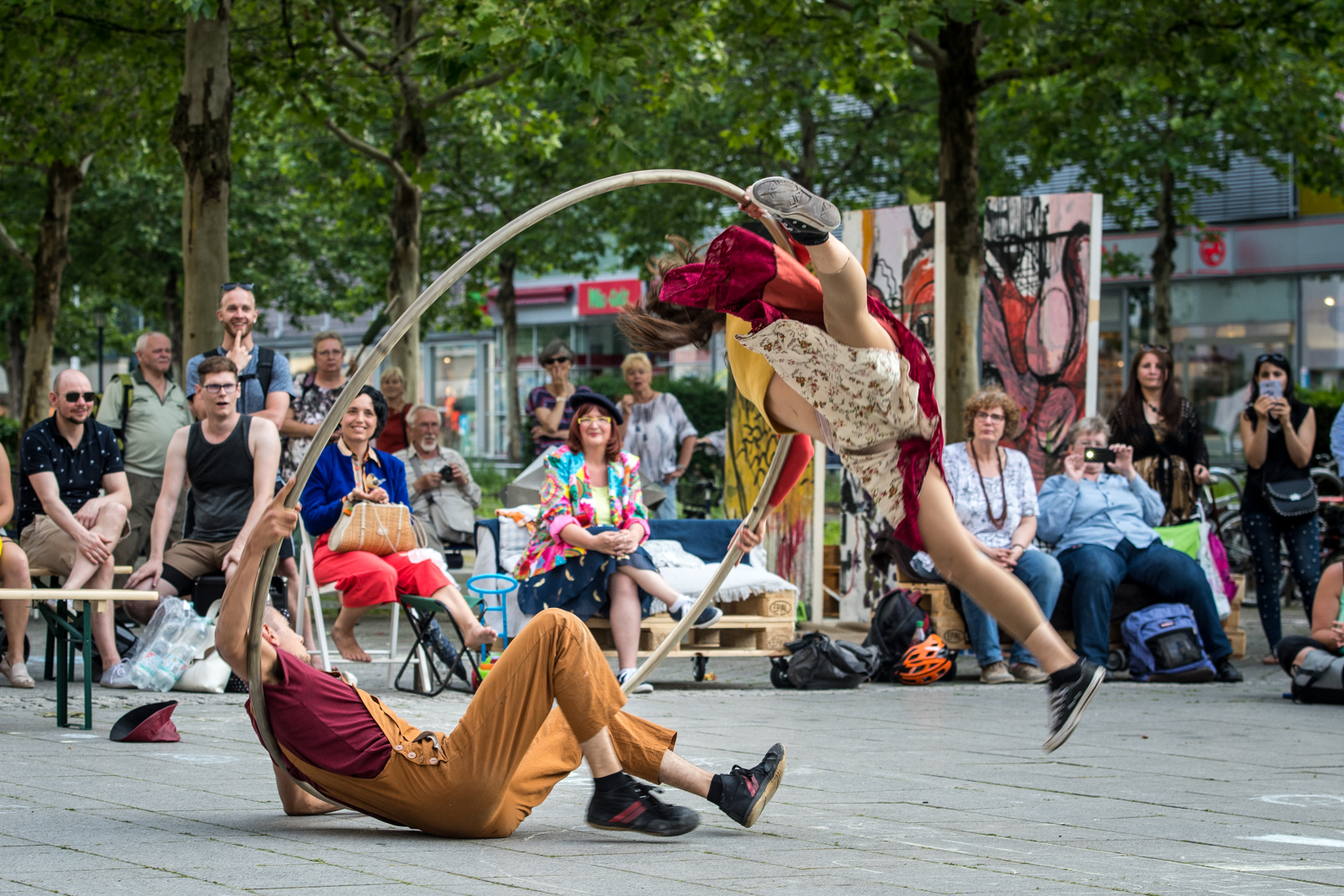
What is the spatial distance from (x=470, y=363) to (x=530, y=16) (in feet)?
109

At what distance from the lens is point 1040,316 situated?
10.6 meters

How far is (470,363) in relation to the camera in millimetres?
43500

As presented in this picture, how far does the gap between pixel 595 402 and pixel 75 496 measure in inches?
→ 116

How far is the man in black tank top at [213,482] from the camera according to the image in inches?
295

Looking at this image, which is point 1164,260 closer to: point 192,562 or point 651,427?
point 651,427

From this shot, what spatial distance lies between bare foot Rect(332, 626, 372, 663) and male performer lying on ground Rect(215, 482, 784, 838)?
13.9 ft

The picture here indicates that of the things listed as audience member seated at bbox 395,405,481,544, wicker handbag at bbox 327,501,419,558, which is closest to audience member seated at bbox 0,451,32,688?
wicker handbag at bbox 327,501,419,558

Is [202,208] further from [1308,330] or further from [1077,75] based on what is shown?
[1308,330]

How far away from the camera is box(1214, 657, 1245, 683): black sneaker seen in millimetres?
8625

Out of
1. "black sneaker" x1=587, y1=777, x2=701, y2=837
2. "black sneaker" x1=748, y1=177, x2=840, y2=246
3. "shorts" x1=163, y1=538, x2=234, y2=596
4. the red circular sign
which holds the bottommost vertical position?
"black sneaker" x1=587, y1=777, x2=701, y2=837

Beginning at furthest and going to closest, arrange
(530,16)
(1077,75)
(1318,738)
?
(1077,75) → (530,16) → (1318,738)

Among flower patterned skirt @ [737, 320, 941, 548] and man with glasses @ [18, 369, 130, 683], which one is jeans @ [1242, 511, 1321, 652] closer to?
flower patterned skirt @ [737, 320, 941, 548]

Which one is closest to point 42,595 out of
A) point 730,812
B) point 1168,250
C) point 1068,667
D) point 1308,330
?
point 730,812

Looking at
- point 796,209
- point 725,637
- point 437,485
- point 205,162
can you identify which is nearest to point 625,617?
point 725,637
